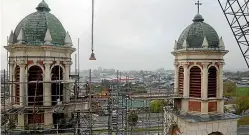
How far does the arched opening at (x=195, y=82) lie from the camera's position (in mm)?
14096

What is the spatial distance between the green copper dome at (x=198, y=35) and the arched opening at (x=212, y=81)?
4.20ft

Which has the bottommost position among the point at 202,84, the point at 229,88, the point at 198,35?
the point at 229,88

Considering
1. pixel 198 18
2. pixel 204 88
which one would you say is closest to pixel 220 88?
pixel 204 88

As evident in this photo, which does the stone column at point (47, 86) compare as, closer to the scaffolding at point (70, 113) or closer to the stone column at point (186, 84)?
the scaffolding at point (70, 113)

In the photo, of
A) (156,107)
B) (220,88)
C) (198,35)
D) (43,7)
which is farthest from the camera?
(156,107)

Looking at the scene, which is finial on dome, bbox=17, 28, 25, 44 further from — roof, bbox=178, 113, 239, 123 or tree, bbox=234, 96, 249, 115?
tree, bbox=234, 96, 249, 115

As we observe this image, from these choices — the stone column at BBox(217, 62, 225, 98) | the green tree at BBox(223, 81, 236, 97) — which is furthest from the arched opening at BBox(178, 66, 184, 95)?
the green tree at BBox(223, 81, 236, 97)

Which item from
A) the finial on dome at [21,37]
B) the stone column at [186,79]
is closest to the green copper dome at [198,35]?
the stone column at [186,79]

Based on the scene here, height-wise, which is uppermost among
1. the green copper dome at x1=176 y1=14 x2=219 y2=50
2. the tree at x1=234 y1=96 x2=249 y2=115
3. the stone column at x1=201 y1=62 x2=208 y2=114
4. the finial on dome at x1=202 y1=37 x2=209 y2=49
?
the green copper dome at x1=176 y1=14 x2=219 y2=50

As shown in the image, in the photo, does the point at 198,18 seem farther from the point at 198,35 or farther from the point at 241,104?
the point at 241,104

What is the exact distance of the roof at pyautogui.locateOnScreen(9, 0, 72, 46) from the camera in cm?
1176

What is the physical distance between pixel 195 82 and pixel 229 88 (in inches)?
853

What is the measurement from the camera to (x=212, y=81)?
14.2m

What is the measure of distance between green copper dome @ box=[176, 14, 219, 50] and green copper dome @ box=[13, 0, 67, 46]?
21.3 ft
